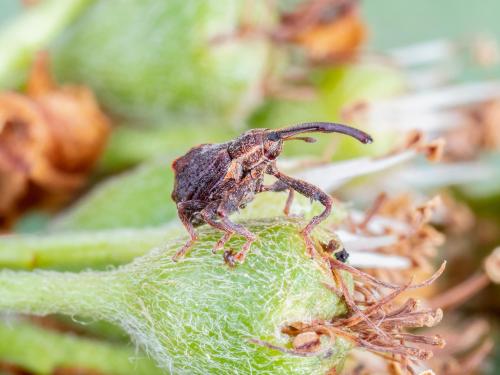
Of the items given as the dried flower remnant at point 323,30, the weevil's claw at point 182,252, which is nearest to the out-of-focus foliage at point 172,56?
the dried flower remnant at point 323,30

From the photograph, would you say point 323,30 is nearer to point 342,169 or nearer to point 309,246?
point 342,169

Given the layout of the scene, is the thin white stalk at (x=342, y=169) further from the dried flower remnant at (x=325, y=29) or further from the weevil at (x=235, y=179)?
the dried flower remnant at (x=325, y=29)

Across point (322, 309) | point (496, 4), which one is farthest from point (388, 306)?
point (496, 4)

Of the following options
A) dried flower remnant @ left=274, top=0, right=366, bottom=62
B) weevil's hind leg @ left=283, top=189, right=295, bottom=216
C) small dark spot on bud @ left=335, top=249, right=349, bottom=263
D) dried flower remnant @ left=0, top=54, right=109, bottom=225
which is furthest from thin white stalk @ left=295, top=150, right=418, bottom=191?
dried flower remnant @ left=0, top=54, right=109, bottom=225

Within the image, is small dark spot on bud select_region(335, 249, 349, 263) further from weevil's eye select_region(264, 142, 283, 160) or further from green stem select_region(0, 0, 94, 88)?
green stem select_region(0, 0, 94, 88)

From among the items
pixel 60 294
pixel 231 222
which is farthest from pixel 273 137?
pixel 60 294

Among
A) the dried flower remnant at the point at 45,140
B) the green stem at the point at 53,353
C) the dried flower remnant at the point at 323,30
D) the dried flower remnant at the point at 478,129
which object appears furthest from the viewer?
the dried flower remnant at the point at 478,129
